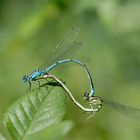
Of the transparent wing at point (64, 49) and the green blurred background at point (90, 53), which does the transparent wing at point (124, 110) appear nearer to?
the transparent wing at point (64, 49)

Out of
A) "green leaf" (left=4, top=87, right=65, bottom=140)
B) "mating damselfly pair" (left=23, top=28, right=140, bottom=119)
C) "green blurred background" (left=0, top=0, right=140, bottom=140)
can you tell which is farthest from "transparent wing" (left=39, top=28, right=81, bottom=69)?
"green leaf" (left=4, top=87, right=65, bottom=140)

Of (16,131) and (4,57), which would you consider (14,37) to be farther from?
(16,131)

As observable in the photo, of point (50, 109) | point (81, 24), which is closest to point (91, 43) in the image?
point (81, 24)

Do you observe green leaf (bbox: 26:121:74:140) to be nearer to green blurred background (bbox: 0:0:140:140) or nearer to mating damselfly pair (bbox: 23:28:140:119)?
mating damselfly pair (bbox: 23:28:140:119)

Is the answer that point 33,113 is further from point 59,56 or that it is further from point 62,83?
point 59,56

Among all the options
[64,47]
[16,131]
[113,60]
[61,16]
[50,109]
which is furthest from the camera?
[113,60]

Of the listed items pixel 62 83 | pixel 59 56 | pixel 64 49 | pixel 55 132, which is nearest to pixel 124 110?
pixel 62 83
